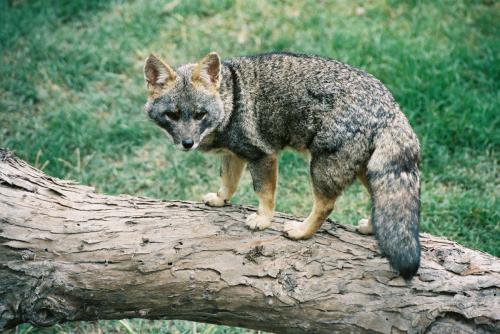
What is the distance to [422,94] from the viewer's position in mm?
6938

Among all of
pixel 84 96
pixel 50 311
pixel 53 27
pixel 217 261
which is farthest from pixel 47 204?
pixel 53 27

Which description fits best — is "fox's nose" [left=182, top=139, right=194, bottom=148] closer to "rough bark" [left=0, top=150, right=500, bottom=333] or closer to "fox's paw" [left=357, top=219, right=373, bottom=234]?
"rough bark" [left=0, top=150, right=500, bottom=333]

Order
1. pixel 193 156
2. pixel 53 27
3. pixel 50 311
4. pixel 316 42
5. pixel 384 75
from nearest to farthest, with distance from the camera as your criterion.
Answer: pixel 50 311
pixel 193 156
pixel 384 75
pixel 316 42
pixel 53 27

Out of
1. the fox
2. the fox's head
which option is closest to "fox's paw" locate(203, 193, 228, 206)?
the fox

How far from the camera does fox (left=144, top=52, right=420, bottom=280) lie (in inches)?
155

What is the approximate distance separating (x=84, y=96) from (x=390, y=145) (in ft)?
15.5

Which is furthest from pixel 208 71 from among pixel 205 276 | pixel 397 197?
pixel 397 197

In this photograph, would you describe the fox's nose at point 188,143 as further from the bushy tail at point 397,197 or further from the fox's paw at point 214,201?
the bushy tail at point 397,197

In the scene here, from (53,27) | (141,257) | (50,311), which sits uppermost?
(53,27)

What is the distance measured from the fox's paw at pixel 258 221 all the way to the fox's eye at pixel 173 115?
0.91 metres

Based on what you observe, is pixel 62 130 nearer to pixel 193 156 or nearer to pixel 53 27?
pixel 193 156

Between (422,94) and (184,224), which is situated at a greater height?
(422,94)

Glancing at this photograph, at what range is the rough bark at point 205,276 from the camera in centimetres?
371

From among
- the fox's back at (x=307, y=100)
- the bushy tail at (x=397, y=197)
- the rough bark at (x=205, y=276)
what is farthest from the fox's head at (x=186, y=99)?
the bushy tail at (x=397, y=197)
